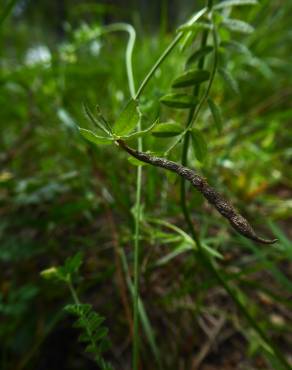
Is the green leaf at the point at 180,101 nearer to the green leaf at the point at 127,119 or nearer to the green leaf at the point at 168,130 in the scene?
the green leaf at the point at 168,130

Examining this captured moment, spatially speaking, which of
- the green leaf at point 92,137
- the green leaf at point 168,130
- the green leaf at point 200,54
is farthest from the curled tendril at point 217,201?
the green leaf at point 200,54

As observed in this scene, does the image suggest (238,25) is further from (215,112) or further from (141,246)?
(141,246)

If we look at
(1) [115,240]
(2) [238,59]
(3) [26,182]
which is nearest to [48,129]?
(3) [26,182]

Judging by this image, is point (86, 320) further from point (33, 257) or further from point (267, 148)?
point (267, 148)

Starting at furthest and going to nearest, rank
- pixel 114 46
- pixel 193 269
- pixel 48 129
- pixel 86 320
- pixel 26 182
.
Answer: pixel 114 46 → pixel 48 129 → pixel 26 182 → pixel 193 269 → pixel 86 320

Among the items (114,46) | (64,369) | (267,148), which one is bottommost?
(64,369)

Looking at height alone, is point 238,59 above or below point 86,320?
above

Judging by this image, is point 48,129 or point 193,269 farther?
point 48,129
